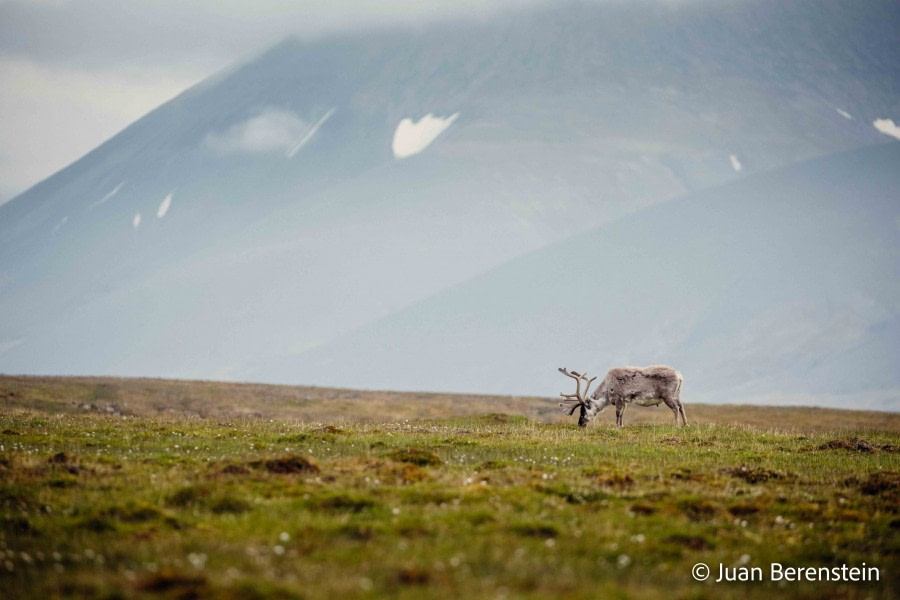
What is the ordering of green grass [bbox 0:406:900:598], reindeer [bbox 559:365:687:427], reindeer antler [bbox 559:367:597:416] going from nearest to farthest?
green grass [bbox 0:406:900:598] → reindeer [bbox 559:365:687:427] → reindeer antler [bbox 559:367:597:416]

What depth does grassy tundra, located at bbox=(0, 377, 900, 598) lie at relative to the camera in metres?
13.3

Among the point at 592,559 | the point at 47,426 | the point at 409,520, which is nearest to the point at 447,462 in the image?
the point at 409,520

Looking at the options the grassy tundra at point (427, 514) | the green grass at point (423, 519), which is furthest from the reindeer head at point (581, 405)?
the green grass at point (423, 519)

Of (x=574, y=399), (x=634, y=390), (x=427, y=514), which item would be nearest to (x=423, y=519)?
(x=427, y=514)

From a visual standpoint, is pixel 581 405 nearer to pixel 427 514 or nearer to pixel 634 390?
pixel 634 390

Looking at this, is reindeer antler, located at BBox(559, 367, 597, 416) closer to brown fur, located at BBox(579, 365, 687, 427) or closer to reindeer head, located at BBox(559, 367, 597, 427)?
reindeer head, located at BBox(559, 367, 597, 427)

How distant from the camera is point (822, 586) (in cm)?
1421

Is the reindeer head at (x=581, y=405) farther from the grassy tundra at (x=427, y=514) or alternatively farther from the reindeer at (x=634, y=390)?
the grassy tundra at (x=427, y=514)

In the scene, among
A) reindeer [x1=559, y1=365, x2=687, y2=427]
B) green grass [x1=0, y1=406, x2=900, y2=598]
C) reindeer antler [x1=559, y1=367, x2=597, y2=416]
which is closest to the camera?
green grass [x1=0, y1=406, x2=900, y2=598]

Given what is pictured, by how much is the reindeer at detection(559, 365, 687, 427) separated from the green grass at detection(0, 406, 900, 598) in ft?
37.7

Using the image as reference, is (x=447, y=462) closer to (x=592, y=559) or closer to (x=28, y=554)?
(x=592, y=559)

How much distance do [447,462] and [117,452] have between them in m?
8.70

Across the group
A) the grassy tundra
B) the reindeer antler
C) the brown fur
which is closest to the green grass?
the grassy tundra

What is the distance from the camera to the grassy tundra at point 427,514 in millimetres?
13297
